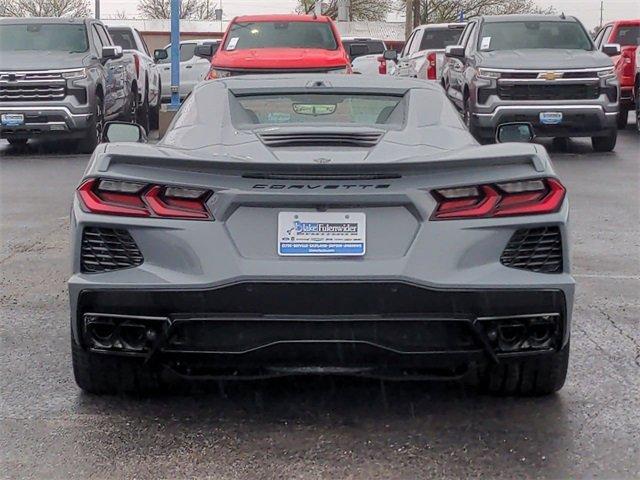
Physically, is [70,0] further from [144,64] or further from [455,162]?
[455,162]

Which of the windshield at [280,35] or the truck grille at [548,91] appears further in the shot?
the windshield at [280,35]

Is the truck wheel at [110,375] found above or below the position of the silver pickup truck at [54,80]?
above

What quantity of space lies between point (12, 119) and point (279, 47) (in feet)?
12.7

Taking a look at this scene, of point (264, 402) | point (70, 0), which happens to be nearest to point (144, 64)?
point (264, 402)

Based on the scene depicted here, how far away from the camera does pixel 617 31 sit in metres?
21.9

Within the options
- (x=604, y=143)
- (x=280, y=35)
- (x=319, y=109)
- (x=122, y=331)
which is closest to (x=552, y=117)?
(x=604, y=143)

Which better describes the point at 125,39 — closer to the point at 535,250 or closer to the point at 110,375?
the point at 110,375

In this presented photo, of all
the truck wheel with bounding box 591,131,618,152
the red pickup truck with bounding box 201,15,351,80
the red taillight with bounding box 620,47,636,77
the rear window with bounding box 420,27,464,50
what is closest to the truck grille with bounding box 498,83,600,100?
the truck wheel with bounding box 591,131,618,152

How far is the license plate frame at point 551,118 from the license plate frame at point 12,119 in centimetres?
714

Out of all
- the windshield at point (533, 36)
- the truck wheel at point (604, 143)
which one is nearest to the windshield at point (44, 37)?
the windshield at point (533, 36)

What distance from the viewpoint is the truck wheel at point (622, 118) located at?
20.7 metres

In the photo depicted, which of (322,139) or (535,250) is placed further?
(322,139)

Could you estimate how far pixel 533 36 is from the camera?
16.7 metres

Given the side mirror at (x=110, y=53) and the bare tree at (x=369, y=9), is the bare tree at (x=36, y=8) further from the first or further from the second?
the side mirror at (x=110, y=53)
